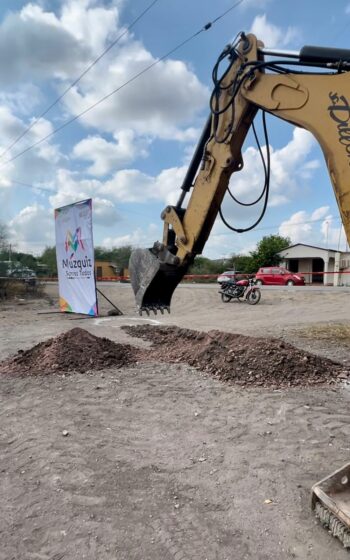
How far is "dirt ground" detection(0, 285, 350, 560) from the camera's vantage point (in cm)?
236

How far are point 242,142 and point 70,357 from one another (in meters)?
3.98

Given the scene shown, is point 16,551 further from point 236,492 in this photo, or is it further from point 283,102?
point 283,102

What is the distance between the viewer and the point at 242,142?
3914 mm

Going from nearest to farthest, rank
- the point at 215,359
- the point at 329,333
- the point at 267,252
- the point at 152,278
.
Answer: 1. the point at 152,278
2. the point at 215,359
3. the point at 329,333
4. the point at 267,252

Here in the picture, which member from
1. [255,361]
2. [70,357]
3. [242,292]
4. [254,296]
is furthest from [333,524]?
[242,292]

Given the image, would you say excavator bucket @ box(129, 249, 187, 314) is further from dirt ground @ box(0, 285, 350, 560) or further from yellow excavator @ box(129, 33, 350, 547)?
dirt ground @ box(0, 285, 350, 560)

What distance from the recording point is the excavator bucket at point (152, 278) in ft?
14.3

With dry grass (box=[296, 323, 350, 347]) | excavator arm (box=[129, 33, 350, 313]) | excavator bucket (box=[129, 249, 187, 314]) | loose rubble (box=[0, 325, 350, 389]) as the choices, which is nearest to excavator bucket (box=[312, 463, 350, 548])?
excavator arm (box=[129, 33, 350, 313])

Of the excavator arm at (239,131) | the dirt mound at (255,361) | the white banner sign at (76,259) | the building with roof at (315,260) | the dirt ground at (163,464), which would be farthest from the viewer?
the building with roof at (315,260)

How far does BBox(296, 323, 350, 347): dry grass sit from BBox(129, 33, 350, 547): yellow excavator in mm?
5240

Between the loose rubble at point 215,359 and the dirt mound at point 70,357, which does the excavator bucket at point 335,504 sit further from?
the dirt mound at point 70,357

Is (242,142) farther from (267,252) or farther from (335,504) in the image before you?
(267,252)

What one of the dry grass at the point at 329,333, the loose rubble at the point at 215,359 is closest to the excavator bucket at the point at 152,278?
the loose rubble at the point at 215,359

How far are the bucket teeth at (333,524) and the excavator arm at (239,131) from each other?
1743 mm
